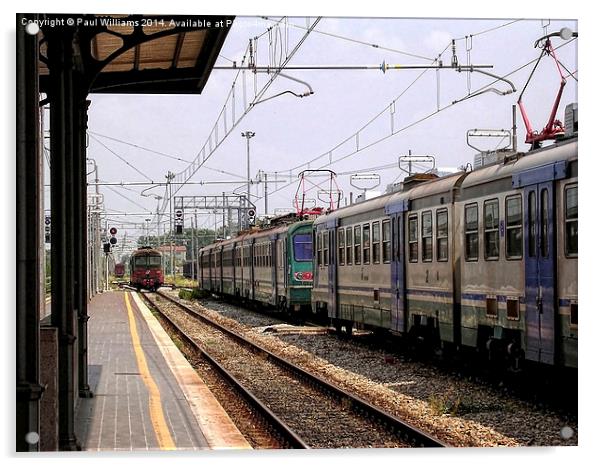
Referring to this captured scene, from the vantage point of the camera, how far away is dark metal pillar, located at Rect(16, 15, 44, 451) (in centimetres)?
757

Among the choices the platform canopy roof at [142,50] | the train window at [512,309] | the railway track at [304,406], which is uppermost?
the platform canopy roof at [142,50]

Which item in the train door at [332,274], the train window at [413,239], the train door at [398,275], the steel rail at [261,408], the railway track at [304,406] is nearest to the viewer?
the steel rail at [261,408]

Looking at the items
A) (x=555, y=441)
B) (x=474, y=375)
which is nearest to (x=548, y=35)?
(x=555, y=441)

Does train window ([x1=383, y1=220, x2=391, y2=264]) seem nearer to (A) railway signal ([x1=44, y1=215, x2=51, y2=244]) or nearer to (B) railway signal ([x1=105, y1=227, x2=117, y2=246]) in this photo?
(B) railway signal ([x1=105, y1=227, x2=117, y2=246])

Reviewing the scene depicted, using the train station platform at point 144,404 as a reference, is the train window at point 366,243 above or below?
above

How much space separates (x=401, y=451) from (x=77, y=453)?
267cm

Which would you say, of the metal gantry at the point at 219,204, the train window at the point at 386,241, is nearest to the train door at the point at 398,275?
the train window at the point at 386,241

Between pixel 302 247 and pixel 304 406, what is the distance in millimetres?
11969

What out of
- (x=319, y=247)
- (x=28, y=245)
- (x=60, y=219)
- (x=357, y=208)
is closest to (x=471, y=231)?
(x=60, y=219)

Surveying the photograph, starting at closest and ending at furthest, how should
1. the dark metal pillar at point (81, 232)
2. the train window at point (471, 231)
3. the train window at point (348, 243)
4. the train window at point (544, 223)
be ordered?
the train window at point (544, 223), the dark metal pillar at point (81, 232), the train window at point (471, 231), the train window at point (348, 243)

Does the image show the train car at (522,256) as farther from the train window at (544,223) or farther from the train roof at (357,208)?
the train roof at (357,208)

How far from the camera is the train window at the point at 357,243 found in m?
16.7

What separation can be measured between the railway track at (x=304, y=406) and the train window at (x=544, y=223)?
2044mm

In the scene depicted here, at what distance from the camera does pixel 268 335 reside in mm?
20203
